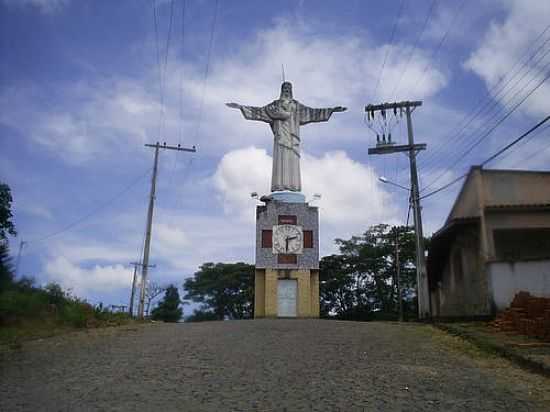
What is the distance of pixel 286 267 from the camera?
25.8 m

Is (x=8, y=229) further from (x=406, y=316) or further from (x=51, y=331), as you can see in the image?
(x=406, y=316)

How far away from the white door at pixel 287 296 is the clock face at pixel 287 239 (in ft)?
4.71

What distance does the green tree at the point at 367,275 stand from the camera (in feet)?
148

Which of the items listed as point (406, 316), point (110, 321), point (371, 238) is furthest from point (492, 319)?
point (371, 238)

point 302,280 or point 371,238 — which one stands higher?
point 371,238

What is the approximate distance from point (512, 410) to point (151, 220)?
24.1 m

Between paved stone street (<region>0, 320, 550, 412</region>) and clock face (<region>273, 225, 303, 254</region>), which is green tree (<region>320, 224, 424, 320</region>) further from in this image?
paved stone street (<region>0, 320, 550, 412</region>)

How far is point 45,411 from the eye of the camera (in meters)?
6.55

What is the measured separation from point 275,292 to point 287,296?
65cm

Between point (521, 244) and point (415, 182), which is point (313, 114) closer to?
point (415, 182)

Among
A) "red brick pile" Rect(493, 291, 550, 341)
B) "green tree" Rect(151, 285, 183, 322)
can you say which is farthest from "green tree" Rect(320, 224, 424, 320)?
"red brick pile" Rect(493, 291, 550, 341)

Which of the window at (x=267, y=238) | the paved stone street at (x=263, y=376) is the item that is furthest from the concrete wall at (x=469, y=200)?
the window at (x=267, y=238)

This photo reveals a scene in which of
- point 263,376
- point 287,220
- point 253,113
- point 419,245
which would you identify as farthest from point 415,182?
point 263,376

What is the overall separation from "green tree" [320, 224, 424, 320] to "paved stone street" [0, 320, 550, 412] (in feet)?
106
